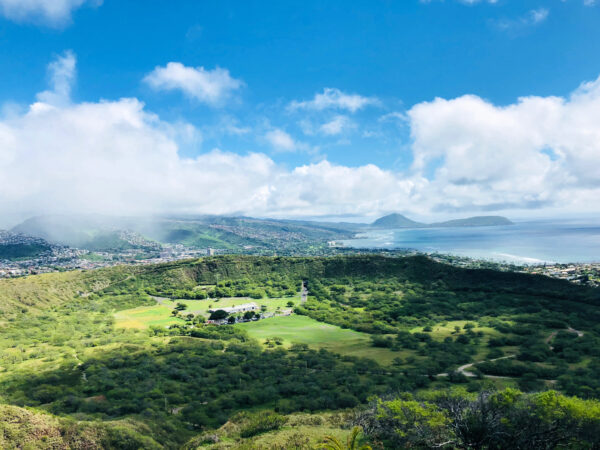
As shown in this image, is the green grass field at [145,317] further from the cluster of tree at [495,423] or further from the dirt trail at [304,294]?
the cluster of tree at [495,423]

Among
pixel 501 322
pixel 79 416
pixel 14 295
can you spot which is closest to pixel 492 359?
pixel 501 322

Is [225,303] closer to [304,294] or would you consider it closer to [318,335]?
[304,294]

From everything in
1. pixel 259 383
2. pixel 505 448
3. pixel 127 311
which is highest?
pixel 505 448

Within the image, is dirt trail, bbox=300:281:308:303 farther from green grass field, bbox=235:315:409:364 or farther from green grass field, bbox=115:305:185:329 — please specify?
green grass field, bbox=115:305:185:329

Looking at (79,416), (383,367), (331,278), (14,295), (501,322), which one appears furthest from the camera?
(331,278)

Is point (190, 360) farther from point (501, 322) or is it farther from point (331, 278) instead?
point (331, 278)

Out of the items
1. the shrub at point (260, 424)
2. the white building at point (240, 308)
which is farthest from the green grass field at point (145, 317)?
the shrub at point (260, 424)
